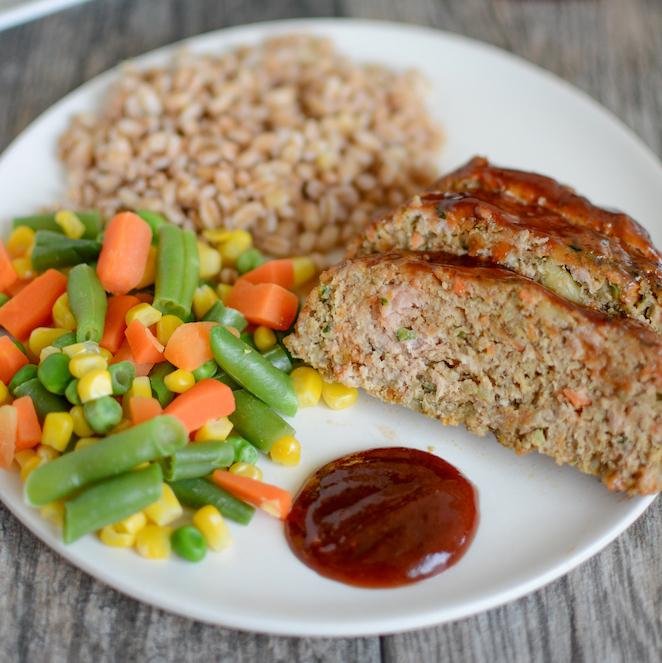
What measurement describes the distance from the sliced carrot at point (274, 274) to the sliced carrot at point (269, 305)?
0.78 feet

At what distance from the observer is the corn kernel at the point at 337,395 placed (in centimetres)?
510

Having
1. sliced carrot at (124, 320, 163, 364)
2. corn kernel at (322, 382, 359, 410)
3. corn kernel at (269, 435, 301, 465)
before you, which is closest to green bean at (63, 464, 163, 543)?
corn kernel at (269, 435, 301, 465)

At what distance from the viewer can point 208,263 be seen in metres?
5.82

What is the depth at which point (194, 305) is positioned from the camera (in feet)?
17.8

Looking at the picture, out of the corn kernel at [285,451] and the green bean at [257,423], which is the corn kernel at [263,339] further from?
the corn kernel at [285,451]

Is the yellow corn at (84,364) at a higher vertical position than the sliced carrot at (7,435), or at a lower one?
higher

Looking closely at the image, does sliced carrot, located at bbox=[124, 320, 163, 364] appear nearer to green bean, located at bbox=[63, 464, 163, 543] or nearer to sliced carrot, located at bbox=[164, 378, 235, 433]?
sliced carrot, located at bbox=[164, 378, 235, 433]

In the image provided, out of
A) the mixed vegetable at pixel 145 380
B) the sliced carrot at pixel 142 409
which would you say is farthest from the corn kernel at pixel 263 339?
the sliced carrot at pixel 142 409

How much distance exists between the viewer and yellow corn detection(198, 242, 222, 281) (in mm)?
5812

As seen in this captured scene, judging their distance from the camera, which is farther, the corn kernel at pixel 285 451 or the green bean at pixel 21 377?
the green bean at pixel 21 377

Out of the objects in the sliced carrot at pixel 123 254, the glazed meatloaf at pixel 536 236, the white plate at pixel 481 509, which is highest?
the glazed meatloaf at pixel 536 236

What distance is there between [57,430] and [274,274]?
5.91 feet

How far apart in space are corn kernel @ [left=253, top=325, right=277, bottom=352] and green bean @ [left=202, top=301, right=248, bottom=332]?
107 mm

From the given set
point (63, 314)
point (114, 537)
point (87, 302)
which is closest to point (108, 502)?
point (114, 537)
